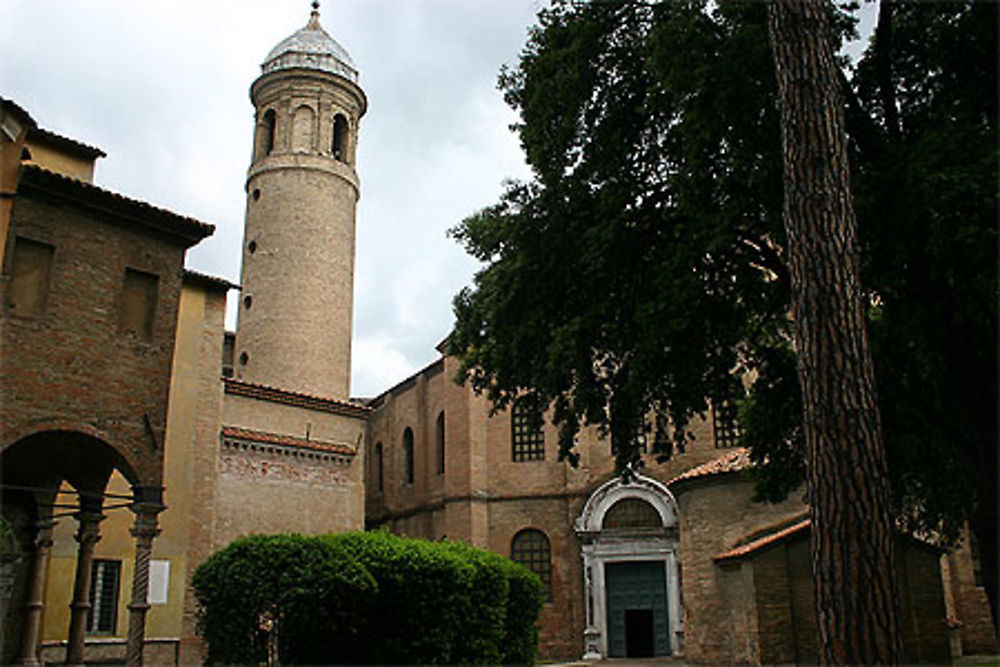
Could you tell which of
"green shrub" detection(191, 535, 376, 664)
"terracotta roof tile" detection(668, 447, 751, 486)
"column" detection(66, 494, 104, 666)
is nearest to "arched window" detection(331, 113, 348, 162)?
"terracotta roof tile" detection(668, 447, 751, 486)

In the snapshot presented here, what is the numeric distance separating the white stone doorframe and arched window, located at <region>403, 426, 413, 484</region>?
26.5 feet

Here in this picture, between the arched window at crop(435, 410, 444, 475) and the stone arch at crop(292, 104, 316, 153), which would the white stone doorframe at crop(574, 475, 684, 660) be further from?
the stone arch at crop(292, 104, 316, 153)

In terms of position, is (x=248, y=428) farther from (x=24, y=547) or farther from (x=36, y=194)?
(x=36, y=194)

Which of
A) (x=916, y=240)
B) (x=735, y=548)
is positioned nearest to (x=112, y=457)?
(x=916, y=240)

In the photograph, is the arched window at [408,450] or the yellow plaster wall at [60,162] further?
the arched window at [408,450]

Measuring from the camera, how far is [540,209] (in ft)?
40.9

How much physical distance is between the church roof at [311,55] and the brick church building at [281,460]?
116 millimetres

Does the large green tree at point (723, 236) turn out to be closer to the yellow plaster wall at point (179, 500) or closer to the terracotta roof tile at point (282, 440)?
the yellow plaster wall at point (179, 500)

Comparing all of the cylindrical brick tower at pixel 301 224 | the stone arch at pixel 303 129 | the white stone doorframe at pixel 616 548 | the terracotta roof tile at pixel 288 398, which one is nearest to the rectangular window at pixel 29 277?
the terracotta roof tile at pixel 288 398

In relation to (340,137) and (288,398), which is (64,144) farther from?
(340,137)

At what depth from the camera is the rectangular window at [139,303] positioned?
1266 cm

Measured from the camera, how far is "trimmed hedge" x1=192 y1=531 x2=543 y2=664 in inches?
527

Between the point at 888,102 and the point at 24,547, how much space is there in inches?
575

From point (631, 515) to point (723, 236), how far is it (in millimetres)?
18243
